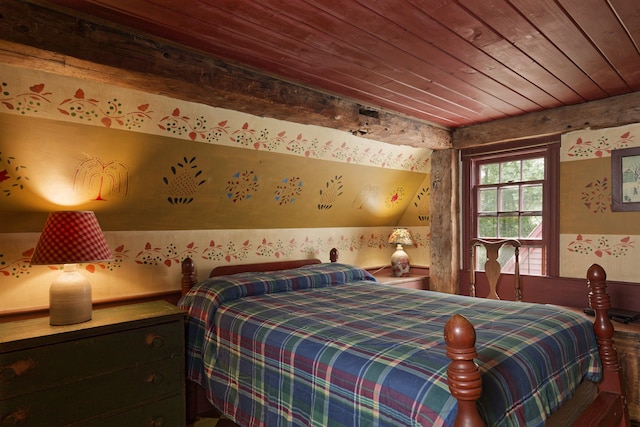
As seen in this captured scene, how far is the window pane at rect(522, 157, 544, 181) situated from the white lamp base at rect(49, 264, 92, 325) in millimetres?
3558

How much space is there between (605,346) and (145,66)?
2.77m

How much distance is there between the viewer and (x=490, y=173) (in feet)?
13.1

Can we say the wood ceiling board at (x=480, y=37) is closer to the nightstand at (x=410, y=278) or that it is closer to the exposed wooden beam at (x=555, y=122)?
the exposed wooden beam at (x=555, y=122)

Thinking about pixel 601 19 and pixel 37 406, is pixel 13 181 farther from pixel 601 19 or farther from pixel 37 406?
pixel 601 19

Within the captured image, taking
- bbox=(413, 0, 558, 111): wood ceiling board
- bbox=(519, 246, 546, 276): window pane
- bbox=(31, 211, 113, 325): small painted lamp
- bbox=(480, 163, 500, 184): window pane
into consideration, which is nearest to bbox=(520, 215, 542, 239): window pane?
bbox=(519, 246, 546, 276): window pane

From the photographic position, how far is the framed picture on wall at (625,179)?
3.04 metres

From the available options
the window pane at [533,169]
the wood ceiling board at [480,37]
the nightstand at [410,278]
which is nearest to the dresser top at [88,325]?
the wood ceiling board at [480,37]

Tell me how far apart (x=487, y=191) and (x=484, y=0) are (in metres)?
2.62

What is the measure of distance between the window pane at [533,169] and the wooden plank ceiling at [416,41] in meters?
0.84

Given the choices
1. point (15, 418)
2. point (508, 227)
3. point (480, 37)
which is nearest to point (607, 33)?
point (480, 37)

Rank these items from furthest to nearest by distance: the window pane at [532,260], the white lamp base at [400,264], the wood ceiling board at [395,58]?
the white lamp base at [400,264] < the window pane at [532,260] < the wood ceiling board at [395,58]

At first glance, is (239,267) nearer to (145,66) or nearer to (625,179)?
(145,66)

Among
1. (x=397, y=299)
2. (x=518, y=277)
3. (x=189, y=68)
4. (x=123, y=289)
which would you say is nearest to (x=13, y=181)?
(x=123, y=289)

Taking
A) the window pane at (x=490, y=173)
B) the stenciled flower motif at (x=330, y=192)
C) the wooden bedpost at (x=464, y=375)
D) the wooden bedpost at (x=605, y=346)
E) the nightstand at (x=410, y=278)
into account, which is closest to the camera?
the wooden bedpost at (x=464, y=375)
